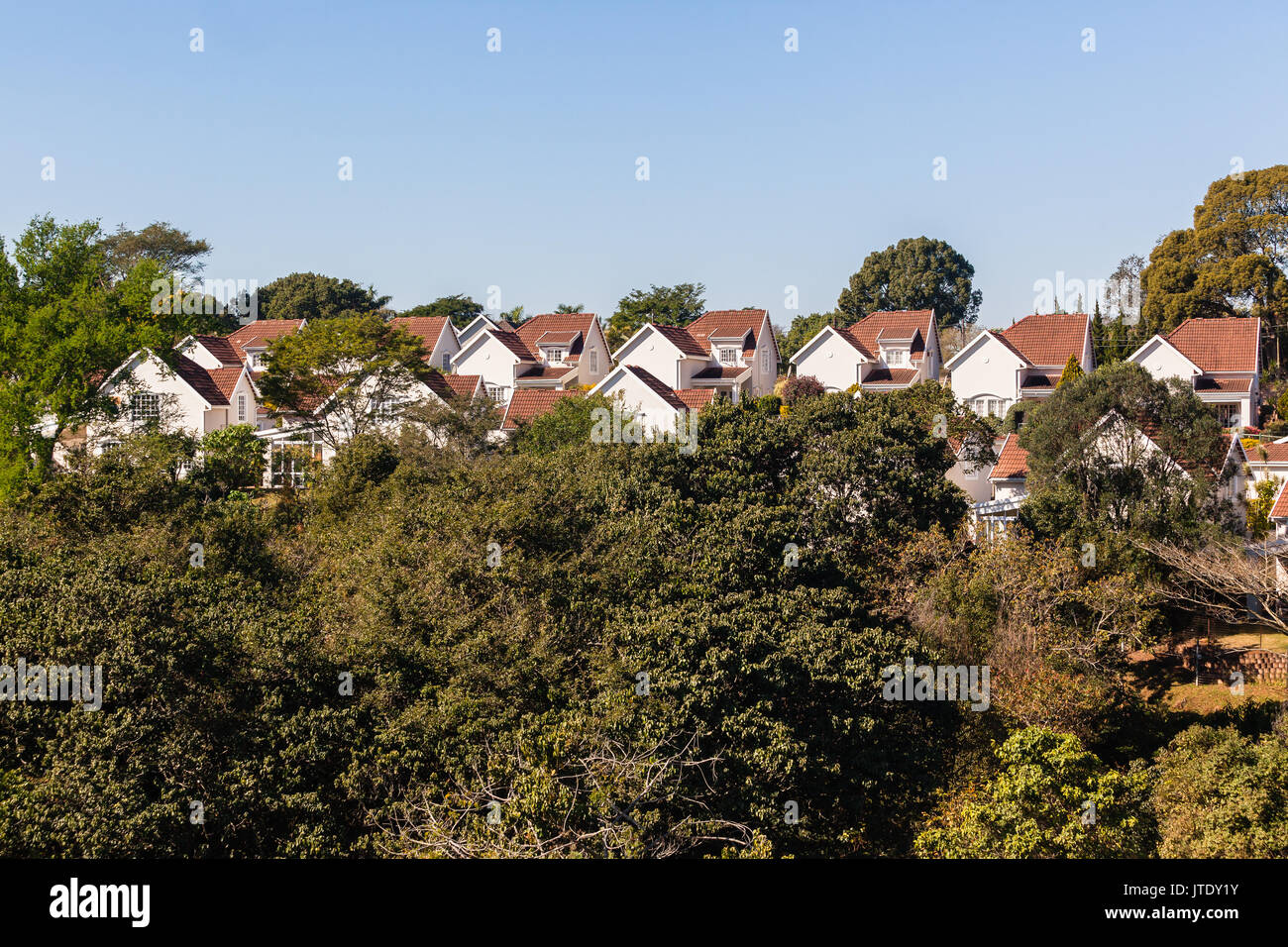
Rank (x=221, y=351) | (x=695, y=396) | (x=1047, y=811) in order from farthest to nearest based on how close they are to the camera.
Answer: (x=221, y=351), (x=695, y=396), (x=1047, y=811)

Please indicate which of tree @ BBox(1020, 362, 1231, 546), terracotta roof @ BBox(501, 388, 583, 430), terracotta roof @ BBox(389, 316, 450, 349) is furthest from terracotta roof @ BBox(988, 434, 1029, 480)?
terracotta roof @ BBox(389, 316, 450, 349)

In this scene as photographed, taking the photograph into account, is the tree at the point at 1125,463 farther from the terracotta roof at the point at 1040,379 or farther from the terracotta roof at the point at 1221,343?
the terracotta roof at the point at 1221,343

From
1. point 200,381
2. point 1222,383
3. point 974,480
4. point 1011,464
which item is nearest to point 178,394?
point 200,381

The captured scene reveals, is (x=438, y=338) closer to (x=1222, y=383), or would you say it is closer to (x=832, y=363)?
(x=832, y=363)

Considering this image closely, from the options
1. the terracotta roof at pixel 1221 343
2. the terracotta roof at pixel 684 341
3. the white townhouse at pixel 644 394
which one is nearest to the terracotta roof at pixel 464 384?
the white townhouse at pixel 644 394
